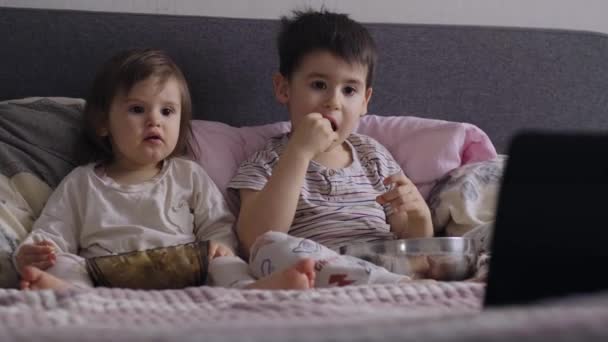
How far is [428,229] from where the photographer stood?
1616 mm

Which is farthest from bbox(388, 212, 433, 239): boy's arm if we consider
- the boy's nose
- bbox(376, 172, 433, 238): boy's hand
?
the boy's nose

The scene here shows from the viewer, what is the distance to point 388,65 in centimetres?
199

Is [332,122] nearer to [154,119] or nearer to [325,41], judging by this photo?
[325,41]

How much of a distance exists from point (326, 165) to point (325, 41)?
253mm

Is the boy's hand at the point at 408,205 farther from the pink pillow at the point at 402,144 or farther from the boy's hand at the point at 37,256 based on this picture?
the boy's hand at the point at 37,256

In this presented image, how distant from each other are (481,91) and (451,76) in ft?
0.28

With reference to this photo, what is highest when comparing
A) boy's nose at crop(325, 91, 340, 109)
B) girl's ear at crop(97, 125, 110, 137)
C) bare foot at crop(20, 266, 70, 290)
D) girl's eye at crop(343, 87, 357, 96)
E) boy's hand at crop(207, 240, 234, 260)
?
girl's eye at crop(343, 87, 357, 96)

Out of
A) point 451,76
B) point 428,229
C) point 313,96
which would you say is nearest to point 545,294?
point 428,229

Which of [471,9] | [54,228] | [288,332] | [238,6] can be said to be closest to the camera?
[288,332]

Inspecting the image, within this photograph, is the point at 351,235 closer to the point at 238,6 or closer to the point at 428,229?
the point at 428,229

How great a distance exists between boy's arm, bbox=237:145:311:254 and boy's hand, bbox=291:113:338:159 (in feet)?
0.06

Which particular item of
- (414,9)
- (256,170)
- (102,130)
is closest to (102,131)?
(102,130)

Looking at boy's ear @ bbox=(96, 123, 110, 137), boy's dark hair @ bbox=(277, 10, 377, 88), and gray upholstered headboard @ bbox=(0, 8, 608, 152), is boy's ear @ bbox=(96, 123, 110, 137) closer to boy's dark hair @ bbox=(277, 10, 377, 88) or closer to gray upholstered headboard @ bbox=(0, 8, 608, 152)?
gray upholstered headboard @ bbox=(0, 8, 608, 152)

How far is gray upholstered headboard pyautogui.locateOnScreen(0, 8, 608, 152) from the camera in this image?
1828 mm
